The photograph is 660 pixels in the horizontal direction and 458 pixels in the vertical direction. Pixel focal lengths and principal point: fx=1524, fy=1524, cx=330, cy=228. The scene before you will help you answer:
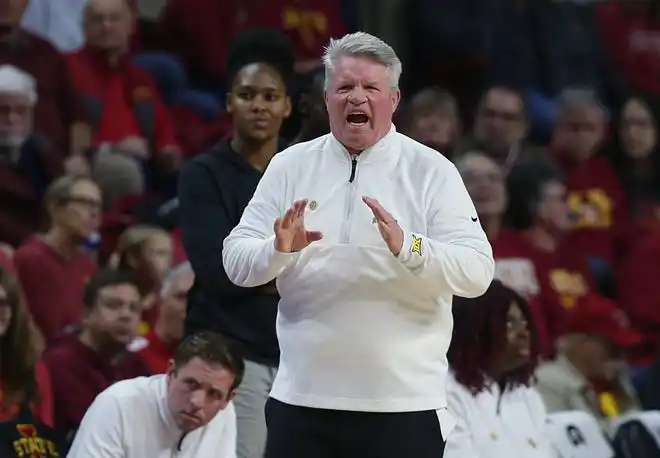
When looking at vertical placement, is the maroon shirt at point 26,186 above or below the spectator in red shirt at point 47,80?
below

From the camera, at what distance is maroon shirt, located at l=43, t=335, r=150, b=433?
512 cm

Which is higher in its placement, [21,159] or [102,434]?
[21,159]

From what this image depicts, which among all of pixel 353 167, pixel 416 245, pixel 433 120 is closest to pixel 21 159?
pixel 433 120

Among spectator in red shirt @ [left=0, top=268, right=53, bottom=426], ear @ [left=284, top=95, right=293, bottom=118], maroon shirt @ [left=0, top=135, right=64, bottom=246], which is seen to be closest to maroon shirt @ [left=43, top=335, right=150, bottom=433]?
spectator in red shirt @ [left=0, top=268, right=53, bottom=426]

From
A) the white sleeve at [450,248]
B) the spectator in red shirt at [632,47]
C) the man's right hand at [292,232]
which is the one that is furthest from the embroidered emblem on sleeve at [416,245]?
the spectator in red shirt at [632,47]

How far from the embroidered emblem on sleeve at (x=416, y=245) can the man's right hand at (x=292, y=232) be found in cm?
20

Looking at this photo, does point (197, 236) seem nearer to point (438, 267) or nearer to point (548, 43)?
point (438, 267)

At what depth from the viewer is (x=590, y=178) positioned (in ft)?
26.6

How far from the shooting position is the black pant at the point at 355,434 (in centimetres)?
320

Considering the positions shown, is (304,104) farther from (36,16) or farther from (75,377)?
(36,16)

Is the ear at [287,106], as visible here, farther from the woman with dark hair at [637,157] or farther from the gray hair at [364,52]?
the woman with dark hair at [637,157]

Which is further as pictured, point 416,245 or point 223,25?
point 223,25

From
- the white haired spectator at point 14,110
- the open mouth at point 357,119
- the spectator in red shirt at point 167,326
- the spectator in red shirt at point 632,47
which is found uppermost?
→ the spectator in red shirt at point 632,47

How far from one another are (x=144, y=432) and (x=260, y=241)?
135cm
